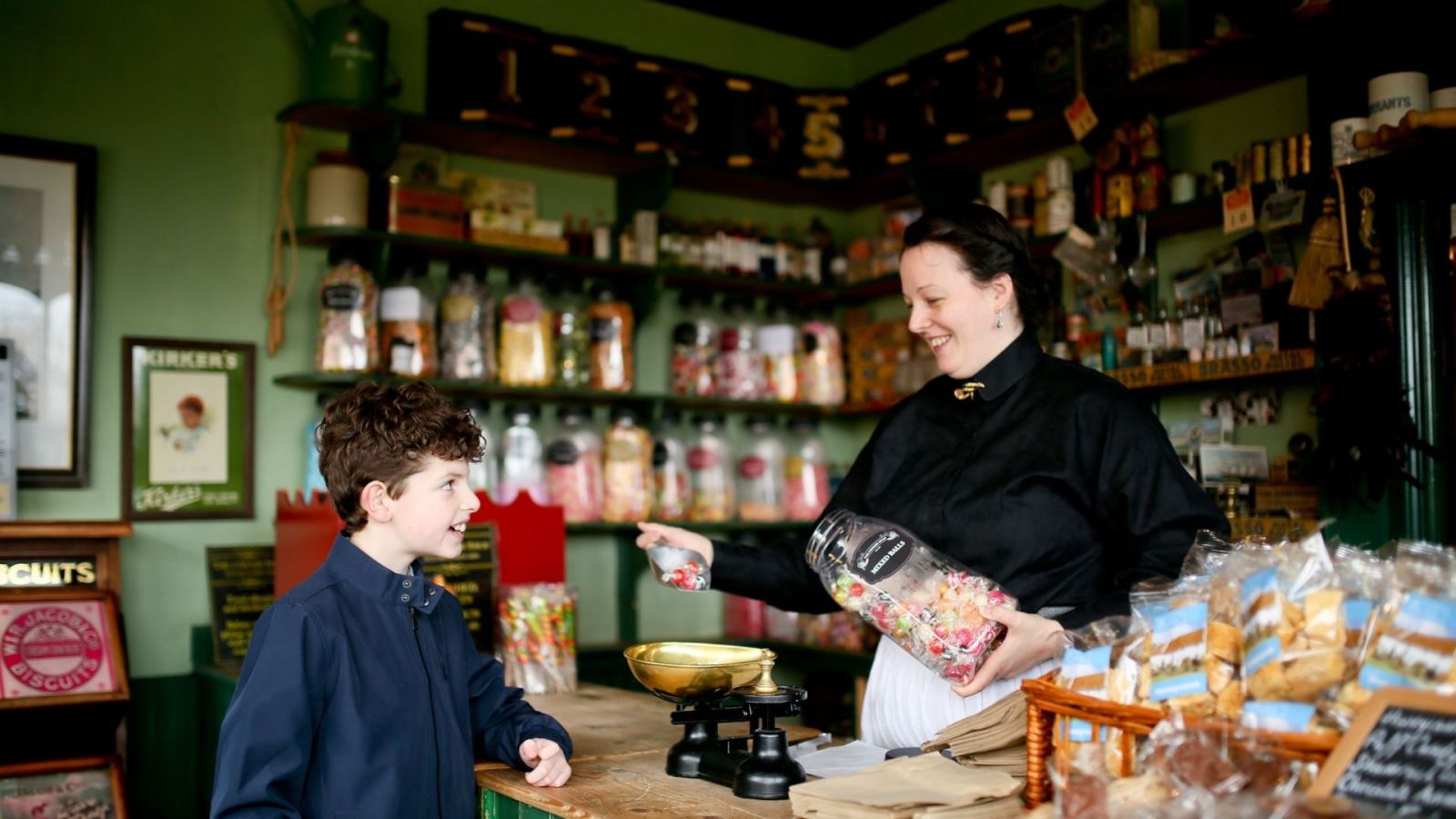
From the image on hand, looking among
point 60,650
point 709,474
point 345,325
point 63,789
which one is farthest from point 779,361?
point 63,789

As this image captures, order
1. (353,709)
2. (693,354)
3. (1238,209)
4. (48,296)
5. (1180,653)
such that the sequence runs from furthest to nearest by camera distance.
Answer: (693,354), (48,296), (1238,209), (353,709), (1180,653)

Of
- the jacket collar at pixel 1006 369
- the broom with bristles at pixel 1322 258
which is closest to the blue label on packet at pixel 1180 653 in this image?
the jacket collar at pixel 1006 369

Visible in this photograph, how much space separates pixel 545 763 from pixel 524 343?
228cm

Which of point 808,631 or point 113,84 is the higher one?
point 113,84

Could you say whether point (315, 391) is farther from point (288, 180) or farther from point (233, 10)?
point (233, 10)

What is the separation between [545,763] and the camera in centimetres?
184

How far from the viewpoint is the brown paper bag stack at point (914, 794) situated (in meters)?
1.34

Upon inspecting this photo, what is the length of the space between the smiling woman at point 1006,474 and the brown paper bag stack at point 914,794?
368 mm

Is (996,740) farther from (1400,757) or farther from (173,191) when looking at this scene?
(173,191)

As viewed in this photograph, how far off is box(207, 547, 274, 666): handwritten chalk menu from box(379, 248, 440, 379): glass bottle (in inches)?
26.4

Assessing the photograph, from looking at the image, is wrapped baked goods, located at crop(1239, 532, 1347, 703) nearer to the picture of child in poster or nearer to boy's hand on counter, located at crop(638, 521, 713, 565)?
boy's hand on counter, located at crop(638, 521, 713, 565)

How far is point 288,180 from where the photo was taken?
146 inches

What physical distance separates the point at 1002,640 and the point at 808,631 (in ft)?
8.46

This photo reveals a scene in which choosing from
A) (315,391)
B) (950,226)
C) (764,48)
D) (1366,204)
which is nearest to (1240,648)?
(950,226)
